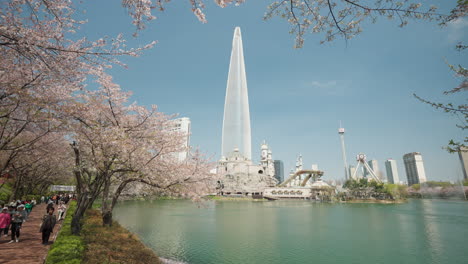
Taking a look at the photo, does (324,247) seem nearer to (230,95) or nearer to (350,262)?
(350,262)

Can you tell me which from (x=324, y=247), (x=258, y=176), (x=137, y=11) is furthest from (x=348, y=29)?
(x=258, y=176)

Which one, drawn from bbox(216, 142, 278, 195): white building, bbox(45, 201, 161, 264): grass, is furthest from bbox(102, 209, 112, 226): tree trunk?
bbox(216, 142, 278, 195): white building

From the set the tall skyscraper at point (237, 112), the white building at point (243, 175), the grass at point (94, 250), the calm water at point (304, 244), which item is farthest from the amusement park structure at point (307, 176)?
the grass at point (94, 250)

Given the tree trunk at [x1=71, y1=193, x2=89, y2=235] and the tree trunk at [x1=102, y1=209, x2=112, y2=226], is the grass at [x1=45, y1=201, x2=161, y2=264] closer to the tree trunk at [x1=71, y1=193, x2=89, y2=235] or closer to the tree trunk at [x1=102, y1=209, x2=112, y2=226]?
the tree trunk at [x1=71, y1=193, x2=89, y2=235]

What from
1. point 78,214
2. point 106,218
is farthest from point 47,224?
point 106,218

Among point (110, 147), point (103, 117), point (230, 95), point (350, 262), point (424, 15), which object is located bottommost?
point (350, 262)

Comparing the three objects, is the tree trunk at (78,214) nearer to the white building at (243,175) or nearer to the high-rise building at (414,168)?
the white building at (243,175)
